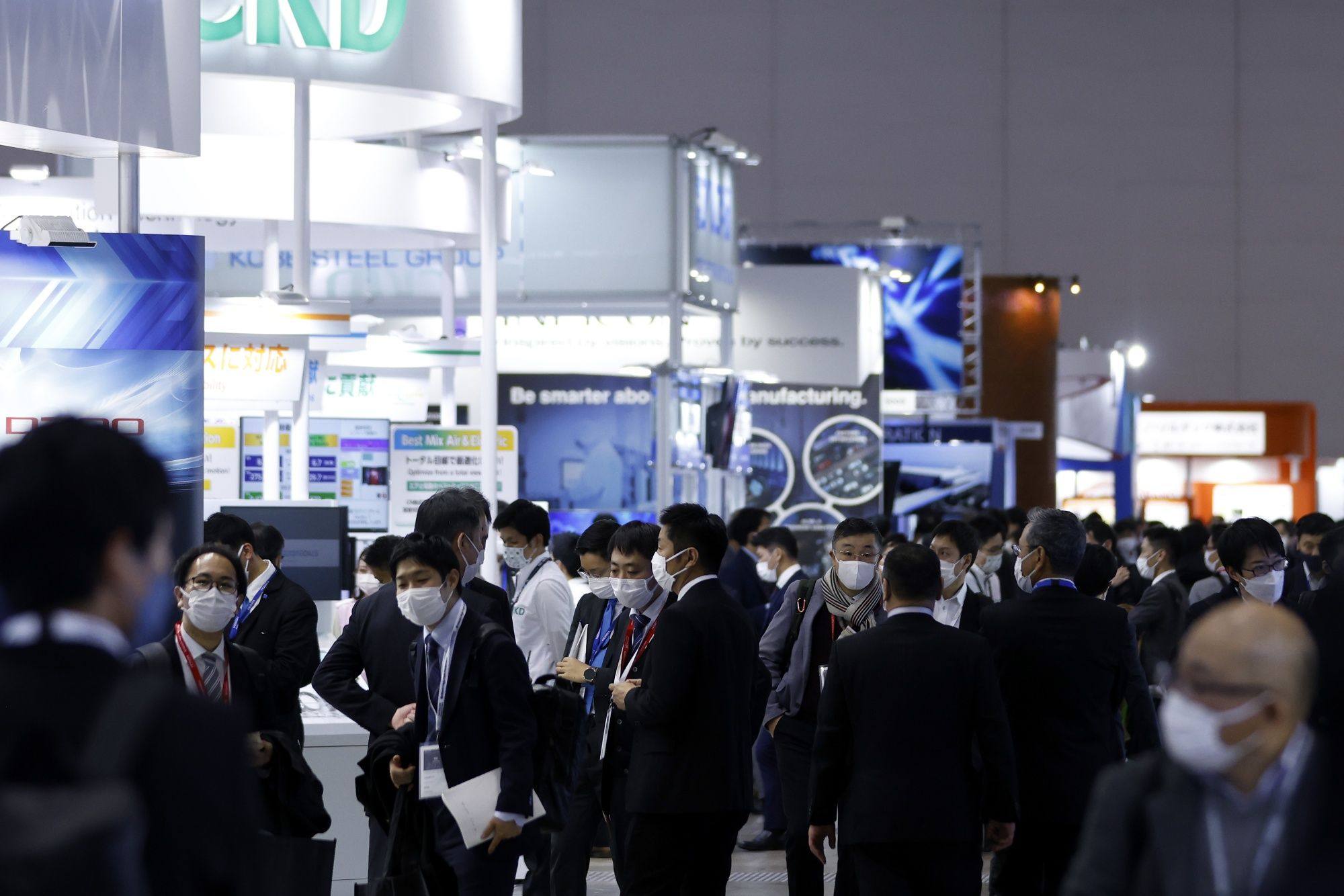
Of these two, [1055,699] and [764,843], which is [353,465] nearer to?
[764,843]

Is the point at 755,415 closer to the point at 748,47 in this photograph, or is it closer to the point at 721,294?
the point at 721,294

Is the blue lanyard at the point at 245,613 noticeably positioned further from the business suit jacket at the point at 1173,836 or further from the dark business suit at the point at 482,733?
the business suit jacket at the point at 1173,836

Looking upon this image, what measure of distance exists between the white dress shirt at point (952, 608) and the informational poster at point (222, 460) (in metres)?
6.22

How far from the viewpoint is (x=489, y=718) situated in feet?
15.9

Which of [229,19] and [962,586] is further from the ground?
[229,19]

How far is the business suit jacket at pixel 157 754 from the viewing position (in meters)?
1.95

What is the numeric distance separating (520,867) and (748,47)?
87.1 feet

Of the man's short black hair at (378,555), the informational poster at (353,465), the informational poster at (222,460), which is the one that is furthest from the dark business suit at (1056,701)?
the informational poster at (353,465)

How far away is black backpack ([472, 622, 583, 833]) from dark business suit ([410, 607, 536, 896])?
0.04m

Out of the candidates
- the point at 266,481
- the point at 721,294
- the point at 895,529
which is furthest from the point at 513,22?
the point at 895,529

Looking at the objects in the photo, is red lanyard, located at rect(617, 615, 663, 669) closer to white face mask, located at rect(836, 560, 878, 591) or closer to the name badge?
white face mask, located at rect(836, 560, 878, 591)

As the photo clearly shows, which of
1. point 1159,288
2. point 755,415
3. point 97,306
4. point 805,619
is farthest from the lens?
point 1159,288

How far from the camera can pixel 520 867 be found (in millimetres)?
7469

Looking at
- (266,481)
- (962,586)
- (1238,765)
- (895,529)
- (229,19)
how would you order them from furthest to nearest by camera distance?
1. (895,529)
2. (266,481)
3. (229,19)
4. (962,586)
5. (1238,765)
